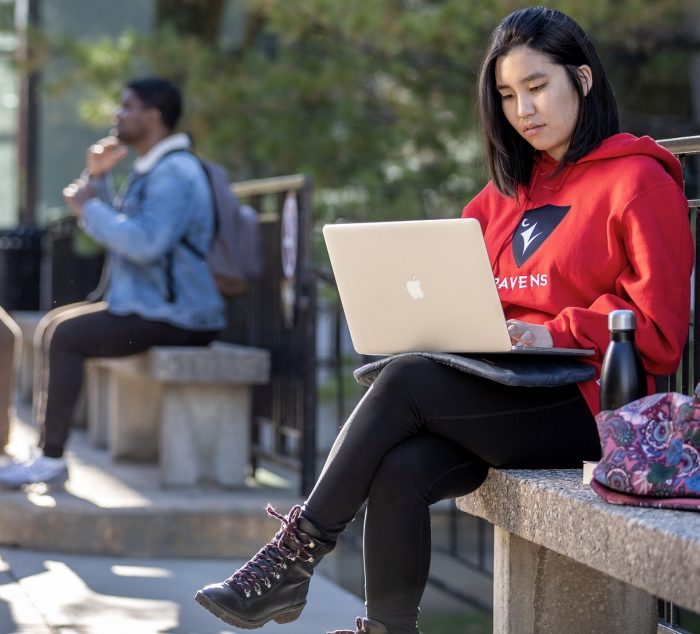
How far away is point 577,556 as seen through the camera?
2.82 m

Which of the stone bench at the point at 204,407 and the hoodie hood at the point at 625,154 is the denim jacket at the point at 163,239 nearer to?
the stone bench at the point at 204,407

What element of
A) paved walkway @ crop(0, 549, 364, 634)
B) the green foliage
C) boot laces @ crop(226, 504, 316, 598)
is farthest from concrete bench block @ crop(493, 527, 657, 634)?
the green foliage

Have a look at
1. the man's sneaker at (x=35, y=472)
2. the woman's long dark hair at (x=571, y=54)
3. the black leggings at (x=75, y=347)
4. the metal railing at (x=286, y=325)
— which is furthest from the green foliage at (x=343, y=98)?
the woman's long dark hair at (x=571, y=54)

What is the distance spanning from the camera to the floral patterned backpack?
8.82ft

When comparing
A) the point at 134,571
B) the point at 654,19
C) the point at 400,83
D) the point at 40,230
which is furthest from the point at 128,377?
the point at 40,230

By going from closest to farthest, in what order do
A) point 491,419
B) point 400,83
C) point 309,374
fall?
point 491,419, point 309,374, point 400,83

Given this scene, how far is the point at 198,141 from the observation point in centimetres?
1045

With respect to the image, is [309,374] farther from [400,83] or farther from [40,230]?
[40,230]

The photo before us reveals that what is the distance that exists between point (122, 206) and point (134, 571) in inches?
70.4

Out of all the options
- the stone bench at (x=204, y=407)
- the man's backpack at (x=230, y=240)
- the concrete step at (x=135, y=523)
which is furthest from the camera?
the man's backpack at (x=230, y=240)

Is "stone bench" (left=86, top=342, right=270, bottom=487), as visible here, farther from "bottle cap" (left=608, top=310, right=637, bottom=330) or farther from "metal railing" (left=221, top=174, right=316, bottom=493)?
"bottle cap" (left=608, top=310, right=637, bottom=330)

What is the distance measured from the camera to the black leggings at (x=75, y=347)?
602 centimetres

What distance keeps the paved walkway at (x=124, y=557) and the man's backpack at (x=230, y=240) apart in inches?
36.1

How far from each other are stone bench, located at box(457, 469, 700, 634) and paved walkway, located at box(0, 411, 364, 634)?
3.48 feet
